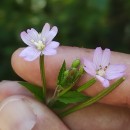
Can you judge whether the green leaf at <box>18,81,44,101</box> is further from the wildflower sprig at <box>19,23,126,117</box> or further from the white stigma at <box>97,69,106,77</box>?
the white stigma at <box>97,69,106,77</box>

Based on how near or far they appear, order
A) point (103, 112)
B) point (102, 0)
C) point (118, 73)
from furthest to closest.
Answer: point (102, 0), point (103, 112), point (118, 73)

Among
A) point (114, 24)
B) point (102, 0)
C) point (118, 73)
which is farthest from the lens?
point (114, 24)

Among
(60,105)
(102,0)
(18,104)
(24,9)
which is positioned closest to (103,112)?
(60,105)

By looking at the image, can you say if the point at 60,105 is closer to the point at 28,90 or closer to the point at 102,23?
the point at 28,90

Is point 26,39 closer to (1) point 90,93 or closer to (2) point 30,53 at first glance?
(2) point 30,53

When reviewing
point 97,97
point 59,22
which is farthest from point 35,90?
point 59,22

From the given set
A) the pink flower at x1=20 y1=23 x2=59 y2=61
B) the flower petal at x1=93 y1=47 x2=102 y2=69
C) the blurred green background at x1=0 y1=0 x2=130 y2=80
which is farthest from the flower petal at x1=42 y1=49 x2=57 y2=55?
the blurred green background at x1=0 y1=0 x2=130 y2=80
